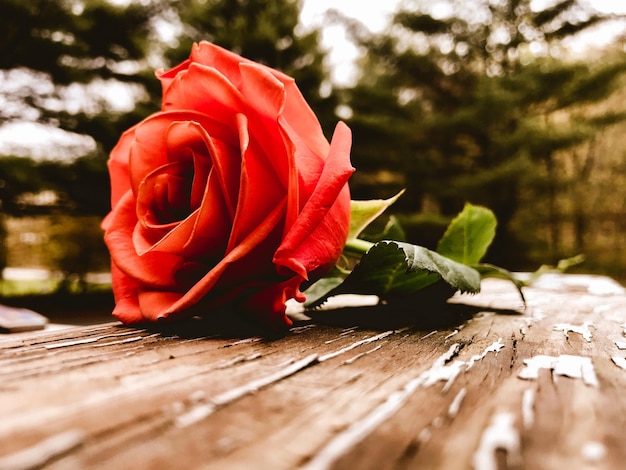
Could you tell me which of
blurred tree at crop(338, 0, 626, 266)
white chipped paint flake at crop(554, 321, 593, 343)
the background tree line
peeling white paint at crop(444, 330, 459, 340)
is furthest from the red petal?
blurred tree at crop(338, 0, 626, 266)

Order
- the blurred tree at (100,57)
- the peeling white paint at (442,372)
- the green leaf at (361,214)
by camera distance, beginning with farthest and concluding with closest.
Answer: the blurred tree at (100,57) < the green leaf at (361,214) < the peeling white paint at (442,372)

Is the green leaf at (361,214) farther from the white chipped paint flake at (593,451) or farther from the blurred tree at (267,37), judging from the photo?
Result: the blurred tree at (267,37)

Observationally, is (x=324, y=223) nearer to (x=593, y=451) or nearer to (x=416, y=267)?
(x=416, y=267)

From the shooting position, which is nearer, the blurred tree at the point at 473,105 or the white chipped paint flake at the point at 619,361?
the white chipped paint flake at the point at 619,361

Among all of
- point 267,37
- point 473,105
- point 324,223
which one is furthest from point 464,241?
Result: point 473,105

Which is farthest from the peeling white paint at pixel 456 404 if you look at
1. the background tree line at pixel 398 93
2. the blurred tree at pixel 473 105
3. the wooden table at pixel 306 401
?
the blurred tree at pixel 473 105

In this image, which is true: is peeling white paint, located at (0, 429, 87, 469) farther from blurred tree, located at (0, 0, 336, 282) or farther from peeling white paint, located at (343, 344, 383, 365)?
A: blurred tree, located at (0, 0, 336, 282)

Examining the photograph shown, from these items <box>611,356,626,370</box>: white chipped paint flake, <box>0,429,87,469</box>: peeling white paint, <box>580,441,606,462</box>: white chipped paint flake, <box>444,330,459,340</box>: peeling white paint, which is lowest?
<box>611,356,626,370</box>: white chipped paint flake
